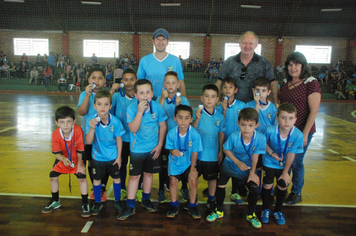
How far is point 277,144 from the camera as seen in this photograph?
9.45 ft

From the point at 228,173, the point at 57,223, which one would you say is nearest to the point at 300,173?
the point at 228,173

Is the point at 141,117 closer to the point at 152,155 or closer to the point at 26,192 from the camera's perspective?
the point at 152,155

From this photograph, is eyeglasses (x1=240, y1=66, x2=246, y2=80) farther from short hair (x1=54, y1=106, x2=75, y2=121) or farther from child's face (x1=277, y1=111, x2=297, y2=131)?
short hair (x1=54, y1=106, x2=75, y2=121)

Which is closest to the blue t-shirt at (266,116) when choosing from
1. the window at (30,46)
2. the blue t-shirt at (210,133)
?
the blue t-shirt at (210,133)

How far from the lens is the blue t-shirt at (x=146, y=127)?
2.90m

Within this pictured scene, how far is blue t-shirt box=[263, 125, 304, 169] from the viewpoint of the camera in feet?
9.27

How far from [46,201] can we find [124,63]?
15623 mm

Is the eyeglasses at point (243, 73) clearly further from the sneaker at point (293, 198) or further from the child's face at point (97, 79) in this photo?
the child's face at point (97, 79)

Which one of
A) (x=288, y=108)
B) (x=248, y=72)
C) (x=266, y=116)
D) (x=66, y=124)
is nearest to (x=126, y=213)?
(x=66, y=124)

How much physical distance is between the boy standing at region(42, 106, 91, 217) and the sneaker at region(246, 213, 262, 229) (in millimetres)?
1774

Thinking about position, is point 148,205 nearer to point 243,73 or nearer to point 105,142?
point 105,142

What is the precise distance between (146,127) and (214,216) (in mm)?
1239

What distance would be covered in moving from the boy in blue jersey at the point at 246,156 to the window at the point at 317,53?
22.1m

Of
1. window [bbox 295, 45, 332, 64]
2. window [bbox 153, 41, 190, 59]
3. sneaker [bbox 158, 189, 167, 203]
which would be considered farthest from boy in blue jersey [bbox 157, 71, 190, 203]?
window [bbox 295, 45, 332, 64]
